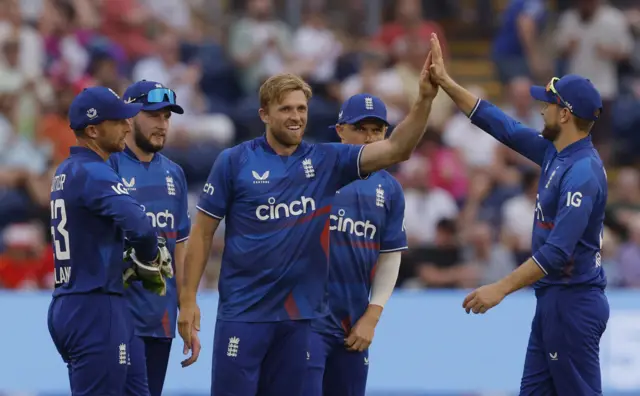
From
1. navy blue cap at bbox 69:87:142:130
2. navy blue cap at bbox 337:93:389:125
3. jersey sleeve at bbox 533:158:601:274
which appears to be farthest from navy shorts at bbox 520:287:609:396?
navy blue cap at bbox 69:87:142:130

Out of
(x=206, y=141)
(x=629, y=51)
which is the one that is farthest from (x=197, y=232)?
(x=629, y=51)

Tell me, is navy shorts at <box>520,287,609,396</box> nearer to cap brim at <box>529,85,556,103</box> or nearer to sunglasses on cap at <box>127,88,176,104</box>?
cap brim at <box>529,85,556,103</box>

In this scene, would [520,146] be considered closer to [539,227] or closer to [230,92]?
[539,227]

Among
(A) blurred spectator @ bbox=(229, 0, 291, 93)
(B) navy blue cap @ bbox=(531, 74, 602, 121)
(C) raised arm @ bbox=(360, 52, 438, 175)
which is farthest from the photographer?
(A) blurred spectator @ bbox=(229, 0, 291, 93)

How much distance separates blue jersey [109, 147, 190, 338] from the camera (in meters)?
9.50

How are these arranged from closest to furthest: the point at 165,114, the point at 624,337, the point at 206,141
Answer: the point at 165,114, the point at 624,337, the point at 206,141

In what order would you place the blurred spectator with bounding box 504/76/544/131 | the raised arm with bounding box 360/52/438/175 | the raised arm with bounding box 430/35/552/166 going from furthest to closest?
the blurred spectator with bounding box 504/76/544/131 → the raised arm with bounding box 430/35/552/166 → the raised arm with bounding box 360/52/438/175

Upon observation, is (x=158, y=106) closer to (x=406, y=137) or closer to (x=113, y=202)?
(x=113, y=202)

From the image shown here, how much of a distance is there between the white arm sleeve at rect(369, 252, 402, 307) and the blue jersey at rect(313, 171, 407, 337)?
0.14 feet

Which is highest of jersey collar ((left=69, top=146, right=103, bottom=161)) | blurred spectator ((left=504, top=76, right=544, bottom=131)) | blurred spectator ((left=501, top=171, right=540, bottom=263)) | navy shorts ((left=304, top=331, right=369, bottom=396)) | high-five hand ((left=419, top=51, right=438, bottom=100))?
blurred spectator ((left=504, top=76, right=544, bottom=131))

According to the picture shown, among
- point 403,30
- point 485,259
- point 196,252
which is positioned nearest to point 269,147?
point 196,252

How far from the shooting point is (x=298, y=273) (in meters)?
8.83

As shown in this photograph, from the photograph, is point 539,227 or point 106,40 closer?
point 539,227

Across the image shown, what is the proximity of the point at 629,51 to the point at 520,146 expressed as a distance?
9.93 metres
